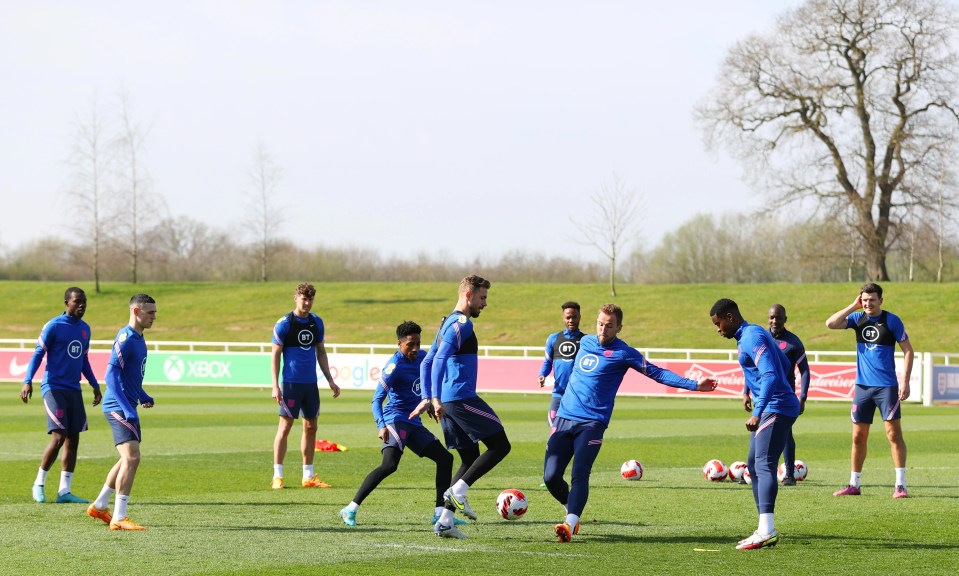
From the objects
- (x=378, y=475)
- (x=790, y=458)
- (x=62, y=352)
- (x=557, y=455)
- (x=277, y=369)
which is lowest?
(x=790, y=458)

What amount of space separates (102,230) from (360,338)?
18791 mm

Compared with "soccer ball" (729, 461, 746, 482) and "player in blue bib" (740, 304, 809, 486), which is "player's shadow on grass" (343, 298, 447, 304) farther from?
"player in blue bib" (740, 304, 809, 486)

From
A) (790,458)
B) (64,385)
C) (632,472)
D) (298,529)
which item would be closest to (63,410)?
(64,385)

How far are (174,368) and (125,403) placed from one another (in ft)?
103

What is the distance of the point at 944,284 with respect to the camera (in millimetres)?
60125

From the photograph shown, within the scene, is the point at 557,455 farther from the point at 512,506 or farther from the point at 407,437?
the point at 407,437

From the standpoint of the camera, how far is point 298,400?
1467 centimetres

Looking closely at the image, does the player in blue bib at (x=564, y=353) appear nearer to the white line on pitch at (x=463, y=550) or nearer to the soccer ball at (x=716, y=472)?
the soccer ball at (x=716, y=472)

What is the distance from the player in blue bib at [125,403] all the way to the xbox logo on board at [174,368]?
30894mm

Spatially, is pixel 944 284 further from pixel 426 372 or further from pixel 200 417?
pixel 426 372

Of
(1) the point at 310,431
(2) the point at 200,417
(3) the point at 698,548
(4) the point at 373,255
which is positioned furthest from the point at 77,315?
(4) the point at 373,255

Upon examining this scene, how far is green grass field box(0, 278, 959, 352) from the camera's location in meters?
55.3

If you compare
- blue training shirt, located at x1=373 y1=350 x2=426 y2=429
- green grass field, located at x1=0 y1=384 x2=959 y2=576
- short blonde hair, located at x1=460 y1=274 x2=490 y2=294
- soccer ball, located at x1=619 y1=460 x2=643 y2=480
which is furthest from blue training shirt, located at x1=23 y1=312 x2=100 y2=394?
soccer ball, located at x1=619 y1=460 x2=643 y2=480

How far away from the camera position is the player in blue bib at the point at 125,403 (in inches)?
437
